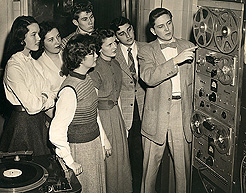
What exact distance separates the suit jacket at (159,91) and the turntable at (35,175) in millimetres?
1048

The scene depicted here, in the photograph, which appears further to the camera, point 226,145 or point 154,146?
point 154,146

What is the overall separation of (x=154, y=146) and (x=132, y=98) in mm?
504

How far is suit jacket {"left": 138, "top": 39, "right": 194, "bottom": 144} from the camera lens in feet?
10.4

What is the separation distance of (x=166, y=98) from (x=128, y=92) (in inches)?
19.4

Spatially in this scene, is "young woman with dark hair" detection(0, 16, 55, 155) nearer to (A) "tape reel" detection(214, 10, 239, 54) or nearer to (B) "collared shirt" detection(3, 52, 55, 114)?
(B) "collared shirt" detection(3, 52, 55, 114)

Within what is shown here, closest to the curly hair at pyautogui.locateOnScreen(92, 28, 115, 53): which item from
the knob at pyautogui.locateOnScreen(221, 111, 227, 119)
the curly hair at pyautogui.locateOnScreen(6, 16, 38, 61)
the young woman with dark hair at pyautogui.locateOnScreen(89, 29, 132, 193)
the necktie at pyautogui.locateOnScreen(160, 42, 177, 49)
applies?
the young woman with dark hair at pyautogui.locateOnScreen(89, 29, 132, 193)

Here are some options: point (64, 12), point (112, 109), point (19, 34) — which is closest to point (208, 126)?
point (112, 109)

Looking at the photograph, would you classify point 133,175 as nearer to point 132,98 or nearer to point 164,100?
point 132,98

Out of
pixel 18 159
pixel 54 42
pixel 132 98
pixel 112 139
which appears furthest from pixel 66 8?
pixel 18 159

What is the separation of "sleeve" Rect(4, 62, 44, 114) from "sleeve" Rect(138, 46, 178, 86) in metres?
0.81

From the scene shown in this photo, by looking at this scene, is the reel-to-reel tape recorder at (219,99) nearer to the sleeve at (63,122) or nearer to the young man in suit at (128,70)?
the young man in suit at (128,70)

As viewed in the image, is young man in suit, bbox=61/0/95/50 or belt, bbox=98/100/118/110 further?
young man in suit, bbox=61/0/95/50

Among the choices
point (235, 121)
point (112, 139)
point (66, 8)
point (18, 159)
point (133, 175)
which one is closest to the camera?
point (18, 159)

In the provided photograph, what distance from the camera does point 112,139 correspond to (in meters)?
3.39
